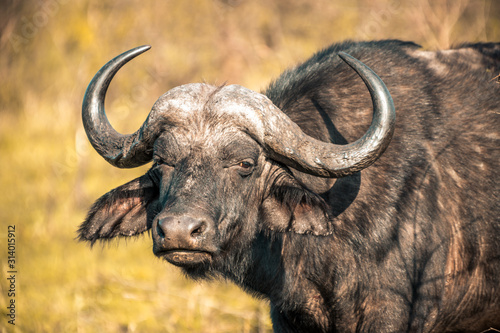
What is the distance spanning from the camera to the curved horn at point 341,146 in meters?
3.16

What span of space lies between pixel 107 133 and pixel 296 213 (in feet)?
4.74

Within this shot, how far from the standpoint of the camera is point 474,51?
15.0 feet

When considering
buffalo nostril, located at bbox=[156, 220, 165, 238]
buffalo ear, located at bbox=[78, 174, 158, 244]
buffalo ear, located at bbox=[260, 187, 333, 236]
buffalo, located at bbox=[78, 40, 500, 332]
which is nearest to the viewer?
buffalo nostril, located at bbox=[156, 220, 165, 238]

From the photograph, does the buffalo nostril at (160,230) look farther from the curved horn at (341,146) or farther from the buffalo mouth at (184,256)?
the curved horn at (341,146)

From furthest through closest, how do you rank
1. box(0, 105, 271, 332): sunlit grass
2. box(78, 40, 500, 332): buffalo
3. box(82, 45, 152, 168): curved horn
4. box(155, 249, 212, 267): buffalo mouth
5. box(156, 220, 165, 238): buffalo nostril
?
box(0, 105, 271, 332): sunlit grass, box(82, 45, 152, 168): curved horn, box(78, 40, 500, 332): buffalo, box(155, 249, 212, 267): buffalo mouth, box(156, 220, 165, 238): buffalo nostril

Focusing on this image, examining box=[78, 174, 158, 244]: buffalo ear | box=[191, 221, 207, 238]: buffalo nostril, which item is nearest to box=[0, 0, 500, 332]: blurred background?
box=[78, 174, 158, 244]: buffalo ear

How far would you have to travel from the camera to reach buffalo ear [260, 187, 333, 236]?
3482 millimetres

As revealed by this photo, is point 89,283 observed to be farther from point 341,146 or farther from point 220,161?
point 341,146

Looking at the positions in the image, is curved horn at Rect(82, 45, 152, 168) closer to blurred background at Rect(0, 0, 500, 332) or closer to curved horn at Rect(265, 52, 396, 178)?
curved horn at Rect(265, 52, 396, 178)

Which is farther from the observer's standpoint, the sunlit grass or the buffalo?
the sunlit grass

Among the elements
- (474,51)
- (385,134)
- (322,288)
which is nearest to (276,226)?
(322,288)

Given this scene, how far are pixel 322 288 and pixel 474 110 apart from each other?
177 cm

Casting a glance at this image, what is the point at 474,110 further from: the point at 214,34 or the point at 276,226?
the point at 214,34

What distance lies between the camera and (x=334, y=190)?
12.0 feet
